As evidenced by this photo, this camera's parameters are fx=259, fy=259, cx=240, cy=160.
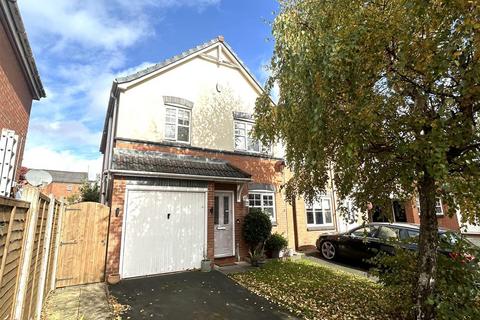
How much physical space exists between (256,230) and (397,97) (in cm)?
738

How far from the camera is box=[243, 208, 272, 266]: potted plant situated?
10453 millimetres

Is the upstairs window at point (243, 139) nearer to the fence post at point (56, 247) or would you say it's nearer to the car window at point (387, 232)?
the car window at point (387, 232)

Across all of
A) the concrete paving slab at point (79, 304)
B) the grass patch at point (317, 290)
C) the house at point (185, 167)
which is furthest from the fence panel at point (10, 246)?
the house at point (185, 167)

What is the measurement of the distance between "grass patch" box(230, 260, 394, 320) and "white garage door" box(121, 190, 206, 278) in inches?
75.5

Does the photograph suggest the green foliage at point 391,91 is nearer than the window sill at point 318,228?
Yes

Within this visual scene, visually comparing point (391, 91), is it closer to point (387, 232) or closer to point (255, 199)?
point (387, 232)

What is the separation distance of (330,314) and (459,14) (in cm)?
578

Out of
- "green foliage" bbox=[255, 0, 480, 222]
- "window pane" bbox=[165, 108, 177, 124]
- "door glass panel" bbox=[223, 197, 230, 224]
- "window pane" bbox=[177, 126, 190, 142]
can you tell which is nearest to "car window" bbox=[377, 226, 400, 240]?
"green foliage" bbox=[255, 0, 480, 222]

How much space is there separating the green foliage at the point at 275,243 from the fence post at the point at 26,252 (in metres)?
8.99

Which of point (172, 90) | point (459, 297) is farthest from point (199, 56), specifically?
point (459, 297)

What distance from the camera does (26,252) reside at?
3.10 m

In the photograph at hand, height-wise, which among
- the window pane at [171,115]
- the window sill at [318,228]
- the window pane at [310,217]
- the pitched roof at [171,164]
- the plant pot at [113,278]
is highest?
the window pane at [171,115]

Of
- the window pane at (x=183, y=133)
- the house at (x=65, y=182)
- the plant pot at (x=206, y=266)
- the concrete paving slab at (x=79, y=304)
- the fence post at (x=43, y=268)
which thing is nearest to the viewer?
the fence post at (x=43, y=268)

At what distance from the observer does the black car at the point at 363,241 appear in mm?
9117
